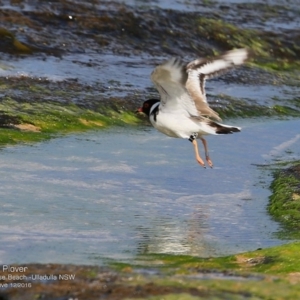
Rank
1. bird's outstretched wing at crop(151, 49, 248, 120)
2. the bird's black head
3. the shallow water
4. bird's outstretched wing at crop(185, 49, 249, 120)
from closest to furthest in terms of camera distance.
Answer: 1. the shallow water
2. bird's outstretched wing at crop(151, 49, 248, 120)
3. bird's outstretched wing at crop(185, 49, 249, 120)
4. the bird's black head

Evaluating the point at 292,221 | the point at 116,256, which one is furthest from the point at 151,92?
the point at 116,256

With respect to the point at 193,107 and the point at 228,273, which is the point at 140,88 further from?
the point at 228,273

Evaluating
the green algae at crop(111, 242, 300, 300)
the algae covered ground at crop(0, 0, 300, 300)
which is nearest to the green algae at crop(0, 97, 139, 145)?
the algae covered ground at crop(0, 0, 300, 300)

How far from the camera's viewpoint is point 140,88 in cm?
1424

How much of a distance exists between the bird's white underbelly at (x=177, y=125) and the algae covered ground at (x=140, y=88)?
1021mm

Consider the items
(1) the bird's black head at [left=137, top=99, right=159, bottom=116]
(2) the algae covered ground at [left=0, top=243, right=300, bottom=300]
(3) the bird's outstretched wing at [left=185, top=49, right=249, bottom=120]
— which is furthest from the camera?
(1) the bird's black head at [left=137, top=99, right=159, bottom=116]

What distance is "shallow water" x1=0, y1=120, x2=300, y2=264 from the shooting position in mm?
7172

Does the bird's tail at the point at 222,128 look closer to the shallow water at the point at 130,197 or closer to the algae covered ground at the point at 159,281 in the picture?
the shallow water at the point at 130,197

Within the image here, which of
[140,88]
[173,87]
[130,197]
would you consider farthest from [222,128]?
[140,88]

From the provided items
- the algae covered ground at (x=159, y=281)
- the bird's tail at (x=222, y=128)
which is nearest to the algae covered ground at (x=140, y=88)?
the algae covered ground at (x=159, y=281)

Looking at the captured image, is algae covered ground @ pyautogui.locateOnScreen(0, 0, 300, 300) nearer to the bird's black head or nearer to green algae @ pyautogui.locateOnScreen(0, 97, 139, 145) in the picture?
green algae @ pyautogui.locateOnScreen(0, 97, 139, 145)

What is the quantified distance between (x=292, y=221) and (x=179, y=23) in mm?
10720

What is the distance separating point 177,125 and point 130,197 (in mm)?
1189

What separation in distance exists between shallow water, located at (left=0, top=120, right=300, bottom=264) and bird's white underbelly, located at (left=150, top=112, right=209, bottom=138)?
1.54ft
